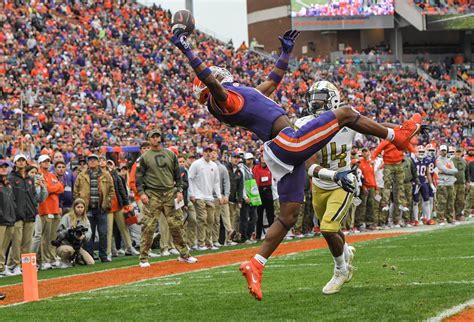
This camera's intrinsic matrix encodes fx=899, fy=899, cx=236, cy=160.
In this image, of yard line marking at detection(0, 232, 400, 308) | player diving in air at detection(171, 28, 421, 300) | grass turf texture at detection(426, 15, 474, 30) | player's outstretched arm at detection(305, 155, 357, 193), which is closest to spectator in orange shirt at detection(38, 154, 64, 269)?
yard line marking at detection(0, 232, 400, 308)

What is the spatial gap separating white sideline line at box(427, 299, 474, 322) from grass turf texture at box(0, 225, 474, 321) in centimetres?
8

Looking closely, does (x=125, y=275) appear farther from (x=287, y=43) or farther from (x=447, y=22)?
Answer: (x=447, y=22)

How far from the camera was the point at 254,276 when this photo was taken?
302 inches

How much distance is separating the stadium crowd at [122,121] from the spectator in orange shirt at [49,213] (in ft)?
0.08

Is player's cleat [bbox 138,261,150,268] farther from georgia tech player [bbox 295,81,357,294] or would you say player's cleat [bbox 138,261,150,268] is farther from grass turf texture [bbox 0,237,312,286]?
georgia tech player [bbox 295,81,357,294]

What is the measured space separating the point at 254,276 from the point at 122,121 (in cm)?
1985

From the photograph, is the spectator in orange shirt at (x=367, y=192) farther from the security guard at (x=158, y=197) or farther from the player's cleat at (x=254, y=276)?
the player's cleat at (x=254, y=276)

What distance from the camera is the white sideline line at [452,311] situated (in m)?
6.37

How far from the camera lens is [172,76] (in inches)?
1332

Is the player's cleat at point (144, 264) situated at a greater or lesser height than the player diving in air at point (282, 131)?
lesser

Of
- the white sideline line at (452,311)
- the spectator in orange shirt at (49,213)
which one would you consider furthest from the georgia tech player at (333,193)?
the spectator in orange shirt at (49,213)

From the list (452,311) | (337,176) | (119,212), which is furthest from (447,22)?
(452,311)

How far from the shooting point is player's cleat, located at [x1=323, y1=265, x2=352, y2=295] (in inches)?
329

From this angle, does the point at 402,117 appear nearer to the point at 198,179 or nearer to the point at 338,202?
the point at 198,179
